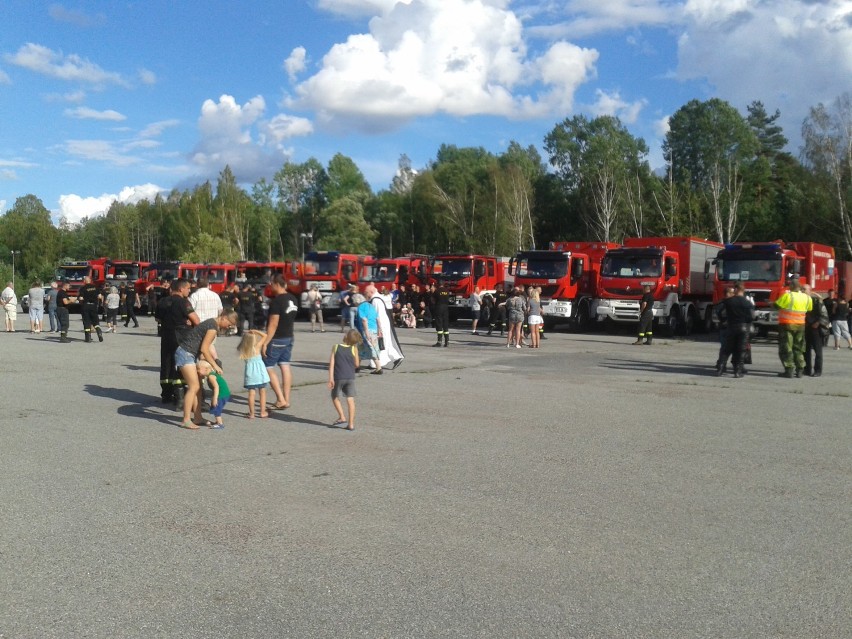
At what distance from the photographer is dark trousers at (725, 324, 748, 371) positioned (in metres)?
16.7

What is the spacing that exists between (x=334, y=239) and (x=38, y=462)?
Answer: 264 ft

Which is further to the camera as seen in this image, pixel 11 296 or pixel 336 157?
pixel 336 157

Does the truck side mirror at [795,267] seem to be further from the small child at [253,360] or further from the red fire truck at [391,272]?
the small child at [253,360]

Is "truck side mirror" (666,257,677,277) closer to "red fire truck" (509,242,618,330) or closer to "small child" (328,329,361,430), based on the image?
"red fire truck" (509,242,618,330)

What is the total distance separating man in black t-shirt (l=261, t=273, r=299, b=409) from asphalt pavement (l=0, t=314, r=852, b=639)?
A: 48 centimetres

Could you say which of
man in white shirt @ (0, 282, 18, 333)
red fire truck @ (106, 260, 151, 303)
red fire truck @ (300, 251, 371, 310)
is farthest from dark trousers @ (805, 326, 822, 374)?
→ red fire truck @ (106, 260, 151, 303)

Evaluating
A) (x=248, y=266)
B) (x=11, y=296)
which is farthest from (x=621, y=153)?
(x=11, y=296)

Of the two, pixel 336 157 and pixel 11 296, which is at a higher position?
pixel 336 157

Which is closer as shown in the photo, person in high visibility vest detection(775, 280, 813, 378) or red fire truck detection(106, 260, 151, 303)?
person in high visibility vest detection(775, 280, 813, 378)

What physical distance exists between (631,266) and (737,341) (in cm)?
1263

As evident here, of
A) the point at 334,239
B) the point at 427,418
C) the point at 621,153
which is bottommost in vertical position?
the point at 427,418

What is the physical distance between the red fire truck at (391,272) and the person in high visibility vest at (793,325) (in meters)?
21.2

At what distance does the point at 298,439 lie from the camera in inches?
389

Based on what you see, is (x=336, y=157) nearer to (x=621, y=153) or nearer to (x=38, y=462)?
(x=621, y=153)
